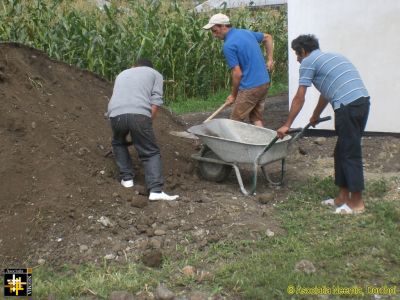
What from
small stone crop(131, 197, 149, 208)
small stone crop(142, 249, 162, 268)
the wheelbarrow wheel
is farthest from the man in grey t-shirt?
small stone crop(142, 249, 162, 268)

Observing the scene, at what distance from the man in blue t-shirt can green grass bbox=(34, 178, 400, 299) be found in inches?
80.6

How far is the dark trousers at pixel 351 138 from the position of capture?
554 centimetres

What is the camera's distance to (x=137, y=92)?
232 inches

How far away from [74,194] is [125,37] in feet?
20.4

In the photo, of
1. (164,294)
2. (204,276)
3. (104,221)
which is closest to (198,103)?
(104,221)

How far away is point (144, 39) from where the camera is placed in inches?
437

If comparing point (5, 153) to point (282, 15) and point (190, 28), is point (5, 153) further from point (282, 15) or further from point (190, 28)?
point (282, 15)

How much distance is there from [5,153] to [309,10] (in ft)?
16.6

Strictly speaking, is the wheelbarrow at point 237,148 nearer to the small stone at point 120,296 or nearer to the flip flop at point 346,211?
the flip flop at point 346,211

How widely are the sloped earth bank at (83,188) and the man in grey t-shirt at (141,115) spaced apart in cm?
21

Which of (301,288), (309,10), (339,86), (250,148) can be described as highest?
(309,10)

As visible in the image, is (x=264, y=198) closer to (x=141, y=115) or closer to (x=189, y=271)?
(x=141, y=115)

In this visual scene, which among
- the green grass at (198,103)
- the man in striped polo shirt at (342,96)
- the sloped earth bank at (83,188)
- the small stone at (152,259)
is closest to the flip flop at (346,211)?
the man in striped polo shirt at (342,96)

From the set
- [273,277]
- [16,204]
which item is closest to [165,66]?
[16,204]
